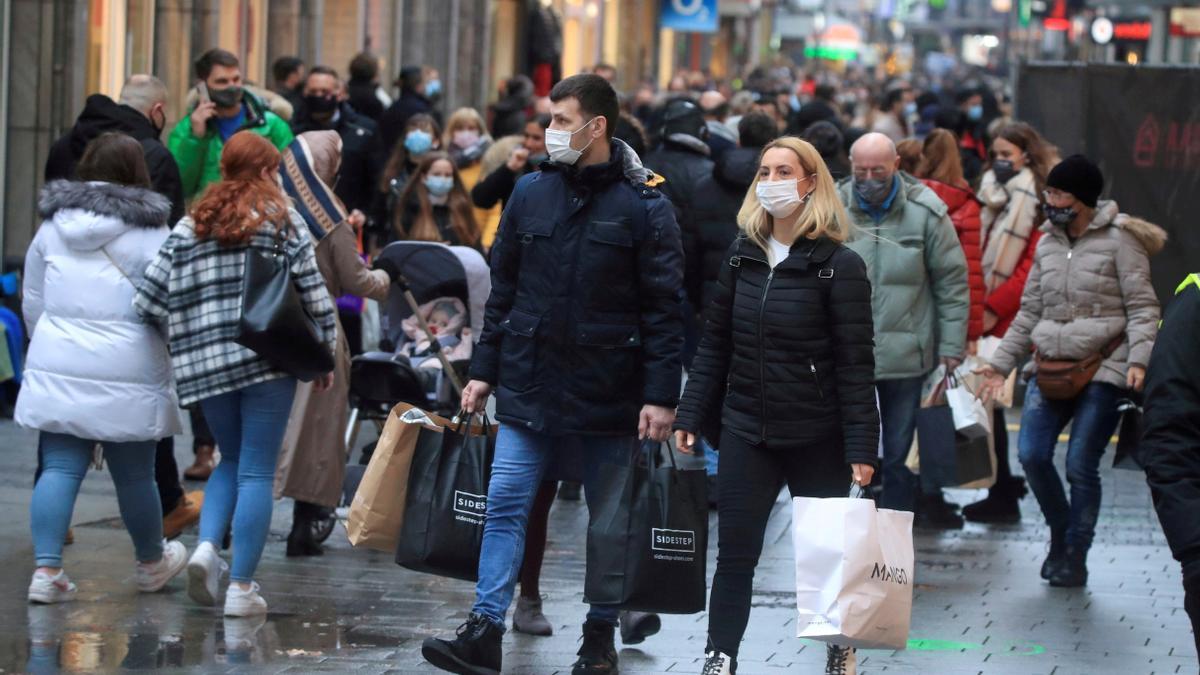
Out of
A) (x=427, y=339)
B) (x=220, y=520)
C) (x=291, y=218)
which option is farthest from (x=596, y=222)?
A: (x=427, y=339)

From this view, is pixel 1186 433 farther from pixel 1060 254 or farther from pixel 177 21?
pixel 177 21

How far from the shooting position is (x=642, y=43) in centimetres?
5241

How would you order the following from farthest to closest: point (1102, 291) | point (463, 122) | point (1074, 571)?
point (463, 122) → point (1074, 571) → point (1102, 291)

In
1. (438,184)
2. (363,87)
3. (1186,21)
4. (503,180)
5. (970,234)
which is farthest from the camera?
(1186,21)

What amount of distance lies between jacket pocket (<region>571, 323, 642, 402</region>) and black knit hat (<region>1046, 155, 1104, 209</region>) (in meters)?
2.93

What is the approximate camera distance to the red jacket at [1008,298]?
35.5 feet

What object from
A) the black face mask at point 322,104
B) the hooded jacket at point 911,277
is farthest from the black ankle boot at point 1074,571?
the black face mask at point 322,104

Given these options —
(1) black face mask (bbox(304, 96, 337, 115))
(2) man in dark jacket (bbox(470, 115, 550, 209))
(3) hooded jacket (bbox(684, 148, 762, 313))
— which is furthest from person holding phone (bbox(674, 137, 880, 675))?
(1) black face mask (bbox(304, 96, 337, 115))

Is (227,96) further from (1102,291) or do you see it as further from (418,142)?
(1102,291)

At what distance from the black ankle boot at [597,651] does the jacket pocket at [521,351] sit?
2.73ft

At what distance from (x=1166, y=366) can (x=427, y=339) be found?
5.24 meters

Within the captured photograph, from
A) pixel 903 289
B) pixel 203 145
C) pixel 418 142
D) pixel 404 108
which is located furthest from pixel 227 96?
pixel 404 108

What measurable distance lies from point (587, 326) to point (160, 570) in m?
2.32

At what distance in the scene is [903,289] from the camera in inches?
362
